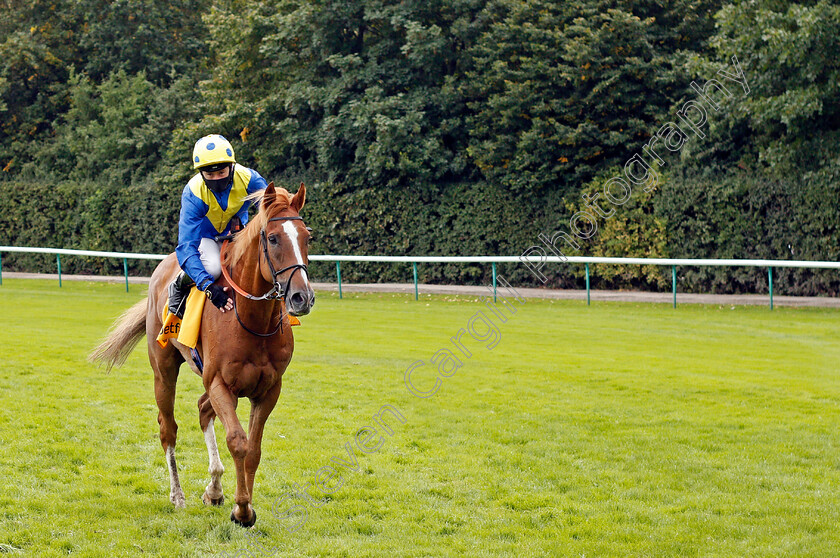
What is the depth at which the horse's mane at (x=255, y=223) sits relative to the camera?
15.5 ft

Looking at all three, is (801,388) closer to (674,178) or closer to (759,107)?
(759,107)

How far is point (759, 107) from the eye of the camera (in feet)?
47.1

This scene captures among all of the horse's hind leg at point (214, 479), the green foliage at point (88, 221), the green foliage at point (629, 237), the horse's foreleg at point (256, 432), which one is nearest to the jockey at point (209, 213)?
the horse's foreleg at point (256, 432)

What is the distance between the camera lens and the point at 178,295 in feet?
17.5

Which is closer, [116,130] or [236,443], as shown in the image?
[236,443]

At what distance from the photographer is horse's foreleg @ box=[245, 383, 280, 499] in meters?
4.96

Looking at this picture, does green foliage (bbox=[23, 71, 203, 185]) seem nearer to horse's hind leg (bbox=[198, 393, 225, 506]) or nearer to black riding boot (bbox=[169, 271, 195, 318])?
black riding boot (bbox=[169, 271, 195, 318])

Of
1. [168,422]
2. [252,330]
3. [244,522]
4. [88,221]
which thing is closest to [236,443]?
[244,522]

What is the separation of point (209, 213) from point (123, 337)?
1503 mm

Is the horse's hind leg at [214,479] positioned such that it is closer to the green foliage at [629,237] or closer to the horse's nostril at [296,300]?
the horse's nostril at [296,300]

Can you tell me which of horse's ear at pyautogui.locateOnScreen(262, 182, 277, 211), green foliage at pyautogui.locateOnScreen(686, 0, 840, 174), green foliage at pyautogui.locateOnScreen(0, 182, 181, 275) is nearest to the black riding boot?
horse's ear at pyautogui.locateOnScreen(262, 182, 277, 211)

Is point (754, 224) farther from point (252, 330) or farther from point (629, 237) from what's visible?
point (252, 330)

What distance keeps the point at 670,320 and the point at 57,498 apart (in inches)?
403

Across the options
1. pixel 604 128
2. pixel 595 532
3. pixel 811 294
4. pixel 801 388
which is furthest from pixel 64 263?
pixel 595 532
